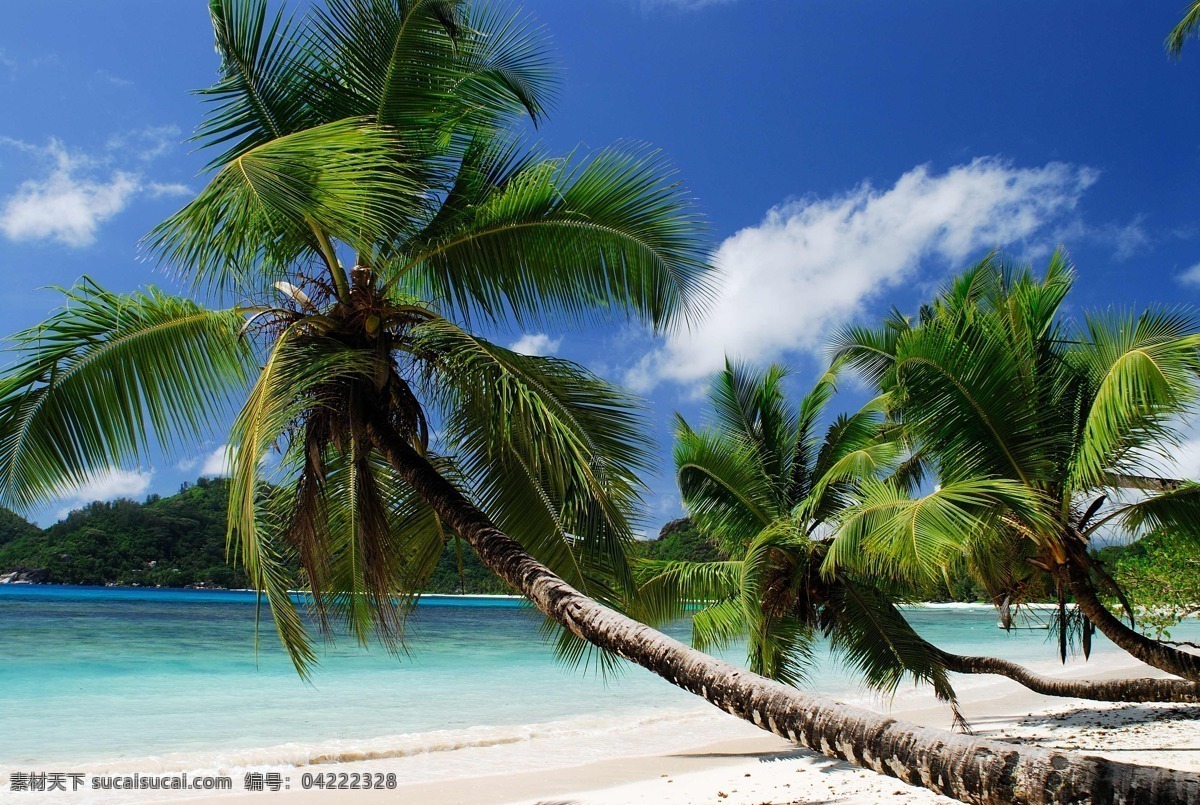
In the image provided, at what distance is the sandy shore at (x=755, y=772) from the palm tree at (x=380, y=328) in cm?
381

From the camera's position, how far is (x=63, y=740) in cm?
1212

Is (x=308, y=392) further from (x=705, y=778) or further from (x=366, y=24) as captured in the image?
(x=705, y=778)

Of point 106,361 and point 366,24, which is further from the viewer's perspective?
point 366,24

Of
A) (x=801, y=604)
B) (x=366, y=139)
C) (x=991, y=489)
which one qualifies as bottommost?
(x=801, y=604)

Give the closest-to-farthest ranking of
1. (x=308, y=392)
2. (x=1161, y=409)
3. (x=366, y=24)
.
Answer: (x=308, y=392) → (x=366, y=24) → (x=1161, y=409)

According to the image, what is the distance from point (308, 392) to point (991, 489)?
15.3 feet

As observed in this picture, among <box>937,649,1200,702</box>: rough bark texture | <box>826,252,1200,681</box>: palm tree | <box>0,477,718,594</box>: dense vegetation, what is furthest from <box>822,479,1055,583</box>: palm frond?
<box>0,477,718,594</box>: dense vegetation

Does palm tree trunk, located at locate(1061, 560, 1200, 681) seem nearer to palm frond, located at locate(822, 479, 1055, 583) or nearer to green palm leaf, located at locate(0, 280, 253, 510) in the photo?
palm frond, located at locate(822, 479, 1055, 583)

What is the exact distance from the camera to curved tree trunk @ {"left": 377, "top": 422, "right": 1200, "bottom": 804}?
2.24m

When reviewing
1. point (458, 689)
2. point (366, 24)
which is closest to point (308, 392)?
point (366, 24)

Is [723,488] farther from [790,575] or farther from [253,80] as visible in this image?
[253,80]

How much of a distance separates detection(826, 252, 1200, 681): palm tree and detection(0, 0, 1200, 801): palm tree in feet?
8.70

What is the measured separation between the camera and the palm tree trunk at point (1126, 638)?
6730mm

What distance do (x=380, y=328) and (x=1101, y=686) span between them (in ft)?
30.2
